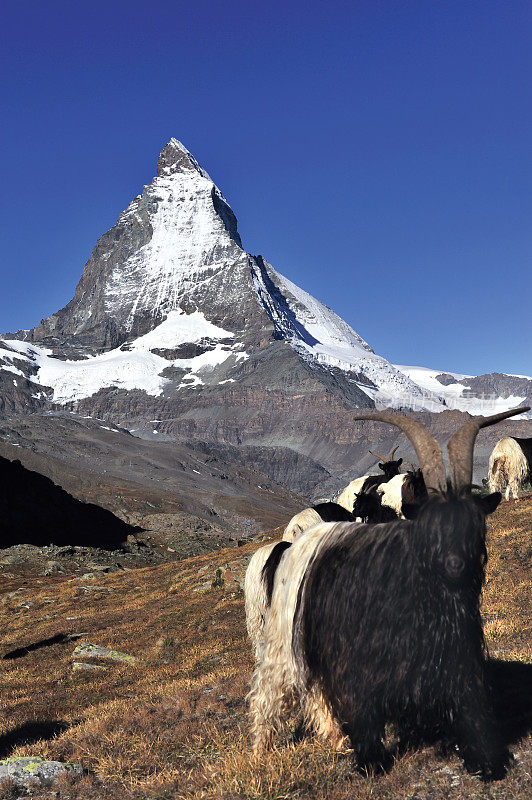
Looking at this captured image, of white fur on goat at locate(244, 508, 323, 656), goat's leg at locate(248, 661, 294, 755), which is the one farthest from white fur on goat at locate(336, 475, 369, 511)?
goat's leg at locate(248, 661, 294, 755)

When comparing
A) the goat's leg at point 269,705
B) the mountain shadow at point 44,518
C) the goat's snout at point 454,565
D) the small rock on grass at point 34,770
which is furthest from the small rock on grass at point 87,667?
the mountain shadow at point 44,518

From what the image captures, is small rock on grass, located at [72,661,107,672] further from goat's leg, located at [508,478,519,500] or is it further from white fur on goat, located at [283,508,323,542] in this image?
goat's leg, located at [508,478,519,500]

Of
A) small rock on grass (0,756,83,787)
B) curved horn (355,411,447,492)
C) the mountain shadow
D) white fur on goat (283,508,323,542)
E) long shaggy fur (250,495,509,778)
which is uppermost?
curved horn (355,411,447,492)

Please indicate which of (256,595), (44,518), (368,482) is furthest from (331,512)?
(44,518)

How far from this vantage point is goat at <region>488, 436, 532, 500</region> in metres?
25.3

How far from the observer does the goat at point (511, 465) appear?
2528cm

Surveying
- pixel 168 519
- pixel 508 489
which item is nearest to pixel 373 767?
pixel 508 489

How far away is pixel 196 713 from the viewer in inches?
346

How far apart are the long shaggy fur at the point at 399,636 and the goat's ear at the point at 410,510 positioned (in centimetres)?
12

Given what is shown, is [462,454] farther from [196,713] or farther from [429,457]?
[196,713]

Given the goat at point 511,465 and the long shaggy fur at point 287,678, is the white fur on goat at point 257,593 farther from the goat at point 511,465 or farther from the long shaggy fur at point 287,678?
the goat at point 511,465

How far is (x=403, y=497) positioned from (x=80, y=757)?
5404 millimetres

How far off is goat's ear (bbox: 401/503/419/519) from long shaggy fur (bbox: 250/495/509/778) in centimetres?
12

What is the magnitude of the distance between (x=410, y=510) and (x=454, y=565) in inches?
27.5
